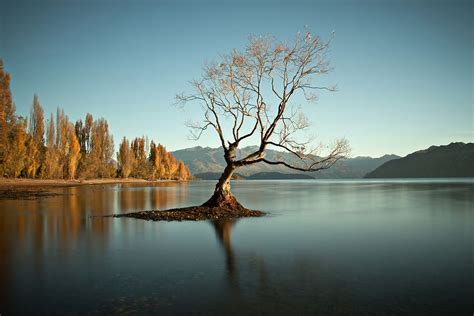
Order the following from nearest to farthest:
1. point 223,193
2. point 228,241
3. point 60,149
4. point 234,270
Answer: point 234,270 < point 228,241 < point 223,193 < point 60,149

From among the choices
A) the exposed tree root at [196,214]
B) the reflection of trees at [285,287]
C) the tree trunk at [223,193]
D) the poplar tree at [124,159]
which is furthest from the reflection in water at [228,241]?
the poplar tree at [124,159]

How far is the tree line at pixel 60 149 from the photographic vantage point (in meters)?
49.1

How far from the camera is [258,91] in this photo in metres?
20.8

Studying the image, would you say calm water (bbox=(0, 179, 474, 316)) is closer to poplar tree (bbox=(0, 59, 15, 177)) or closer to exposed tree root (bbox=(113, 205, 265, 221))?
exposed tree root (bbox=(113, 205, 265, 221))

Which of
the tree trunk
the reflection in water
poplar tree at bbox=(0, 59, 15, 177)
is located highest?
poplar tree at bbox=(0, 59, 15, 177)

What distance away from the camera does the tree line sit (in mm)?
49125

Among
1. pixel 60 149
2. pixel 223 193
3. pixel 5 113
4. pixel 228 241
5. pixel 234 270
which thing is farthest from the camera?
pixel 60 149

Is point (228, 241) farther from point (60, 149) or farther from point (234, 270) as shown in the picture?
point (60, 149)

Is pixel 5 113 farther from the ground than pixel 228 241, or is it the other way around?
→ pixel 5 113

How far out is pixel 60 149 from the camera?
6675cm

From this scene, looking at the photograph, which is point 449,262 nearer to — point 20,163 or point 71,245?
point 71,245

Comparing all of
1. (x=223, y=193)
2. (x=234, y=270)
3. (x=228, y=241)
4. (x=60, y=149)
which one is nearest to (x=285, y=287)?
(x=234, y=270)

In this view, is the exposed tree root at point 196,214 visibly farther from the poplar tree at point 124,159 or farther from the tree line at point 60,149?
the poplar tree at point 124,159

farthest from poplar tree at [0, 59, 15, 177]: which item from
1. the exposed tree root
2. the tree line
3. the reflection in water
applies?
the reflection in water
